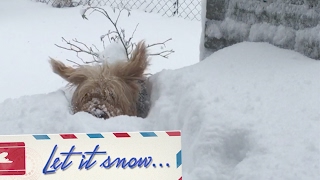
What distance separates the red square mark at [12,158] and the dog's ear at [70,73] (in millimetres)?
1972

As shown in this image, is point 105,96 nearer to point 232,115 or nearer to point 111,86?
point 111,86

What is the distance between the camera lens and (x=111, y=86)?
3.46 meters

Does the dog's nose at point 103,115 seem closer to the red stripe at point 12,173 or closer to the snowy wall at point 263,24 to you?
the snowy wall at point 263,24

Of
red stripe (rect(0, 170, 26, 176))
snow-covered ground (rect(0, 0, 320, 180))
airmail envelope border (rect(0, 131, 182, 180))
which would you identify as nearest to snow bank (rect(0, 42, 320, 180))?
snow-covered ground (rect(0, 0, 320, 180))

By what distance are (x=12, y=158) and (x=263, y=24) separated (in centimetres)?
223

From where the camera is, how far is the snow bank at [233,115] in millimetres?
2131

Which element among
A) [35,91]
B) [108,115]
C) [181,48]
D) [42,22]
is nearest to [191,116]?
[108,115]

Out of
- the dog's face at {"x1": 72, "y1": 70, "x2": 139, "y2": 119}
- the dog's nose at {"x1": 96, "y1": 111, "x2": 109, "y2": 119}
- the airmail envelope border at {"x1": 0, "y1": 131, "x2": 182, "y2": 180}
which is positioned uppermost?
the airmail envelope border at {"x1": 0, "y1": 131, "x2": 182, "y2": 180}

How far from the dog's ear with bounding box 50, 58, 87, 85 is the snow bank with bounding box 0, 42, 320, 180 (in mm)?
146

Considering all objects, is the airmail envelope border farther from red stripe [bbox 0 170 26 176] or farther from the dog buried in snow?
the dog buried in snow

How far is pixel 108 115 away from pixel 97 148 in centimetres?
167

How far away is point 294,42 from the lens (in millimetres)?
3217

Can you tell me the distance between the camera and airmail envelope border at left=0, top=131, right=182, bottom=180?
1.61m

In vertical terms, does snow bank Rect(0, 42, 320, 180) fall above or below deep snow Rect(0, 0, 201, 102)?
above
